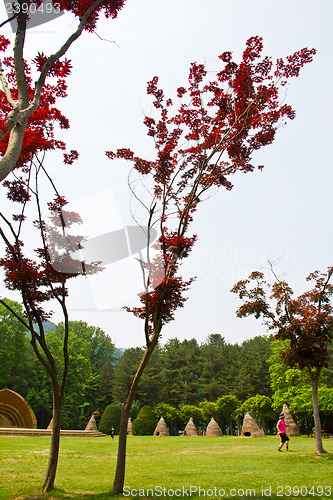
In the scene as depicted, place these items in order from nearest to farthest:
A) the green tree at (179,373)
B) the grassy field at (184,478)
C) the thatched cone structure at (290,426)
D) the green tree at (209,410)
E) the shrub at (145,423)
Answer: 1. the grassy field at (184,478)
2. the thatched cone structure at (290,426)
3. the shrub at (145,423)
4. the green tree at (209,410)
5. the green tree at (179,373)

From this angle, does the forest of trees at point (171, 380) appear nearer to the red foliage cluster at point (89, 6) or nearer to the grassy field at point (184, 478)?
the grassy field at point (184, 478)

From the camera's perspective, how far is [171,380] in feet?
177

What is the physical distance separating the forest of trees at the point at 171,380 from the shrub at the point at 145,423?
1845mm

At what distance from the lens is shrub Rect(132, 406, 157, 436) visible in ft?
118

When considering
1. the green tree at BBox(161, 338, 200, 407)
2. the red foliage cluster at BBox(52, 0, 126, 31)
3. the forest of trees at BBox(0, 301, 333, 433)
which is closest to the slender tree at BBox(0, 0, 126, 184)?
the red foliage cluster at BBox(52, 0, 126, 31)

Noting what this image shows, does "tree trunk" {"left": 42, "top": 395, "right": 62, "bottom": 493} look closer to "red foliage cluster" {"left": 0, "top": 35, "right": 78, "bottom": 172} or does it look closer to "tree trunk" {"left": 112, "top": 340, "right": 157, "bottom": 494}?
"tree trunk" {"left": 112, "top": 340, "right": 157, "bottom": 494}

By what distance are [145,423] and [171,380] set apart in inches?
711

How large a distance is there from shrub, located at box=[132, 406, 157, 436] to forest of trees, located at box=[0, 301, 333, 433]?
1.85m

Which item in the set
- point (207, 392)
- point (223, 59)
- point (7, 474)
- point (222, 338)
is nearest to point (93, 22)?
point (223, 59)

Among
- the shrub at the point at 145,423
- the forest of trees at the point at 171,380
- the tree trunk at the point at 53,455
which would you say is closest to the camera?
the tree trunk at the point at 53,455

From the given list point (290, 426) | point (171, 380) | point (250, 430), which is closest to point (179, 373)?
point (171, 380)

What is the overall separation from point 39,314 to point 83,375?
3778 cm

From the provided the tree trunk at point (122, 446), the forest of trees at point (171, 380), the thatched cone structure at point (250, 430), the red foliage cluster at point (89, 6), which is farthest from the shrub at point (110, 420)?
the red foliage cluster at point (89, 6)

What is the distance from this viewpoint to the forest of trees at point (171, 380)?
3541cm
